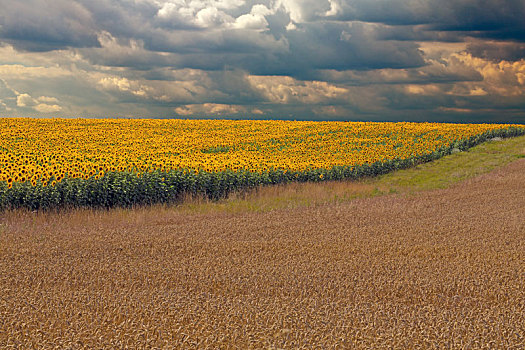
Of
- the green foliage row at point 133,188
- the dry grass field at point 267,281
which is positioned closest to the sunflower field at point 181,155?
the green foliage row at point 133,188

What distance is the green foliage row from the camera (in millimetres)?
12906

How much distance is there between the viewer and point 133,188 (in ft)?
46.1

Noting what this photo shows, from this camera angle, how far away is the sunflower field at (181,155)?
13.7m

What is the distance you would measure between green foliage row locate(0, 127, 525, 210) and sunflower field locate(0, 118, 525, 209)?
0.03 metres

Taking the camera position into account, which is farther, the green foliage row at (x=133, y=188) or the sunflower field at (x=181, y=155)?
the sunflower field at (x=181, y=155)

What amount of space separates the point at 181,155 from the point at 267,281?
54.2 ft

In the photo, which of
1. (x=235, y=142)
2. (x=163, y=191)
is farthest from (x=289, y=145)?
(x=163, y=191)

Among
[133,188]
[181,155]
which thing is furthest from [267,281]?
[181,155]

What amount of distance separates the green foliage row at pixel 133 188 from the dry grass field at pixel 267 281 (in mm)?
1345

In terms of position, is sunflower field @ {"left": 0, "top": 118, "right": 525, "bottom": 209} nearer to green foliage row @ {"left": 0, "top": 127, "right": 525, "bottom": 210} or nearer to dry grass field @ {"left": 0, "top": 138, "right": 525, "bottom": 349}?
green foliage row @ {"left": 0, "top": 127, "right": 525, "bottom": 210}

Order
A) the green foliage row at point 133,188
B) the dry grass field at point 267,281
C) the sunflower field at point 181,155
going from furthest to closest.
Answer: the sunflower field at point 181,155 < the green foliage row at point 133,188 < the dry grass field at point 267,281

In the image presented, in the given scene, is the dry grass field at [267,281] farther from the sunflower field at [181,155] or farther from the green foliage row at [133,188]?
the sunflower field at [181,155]

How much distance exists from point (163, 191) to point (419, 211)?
7241 mm

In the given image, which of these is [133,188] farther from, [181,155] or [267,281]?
[267,281]
